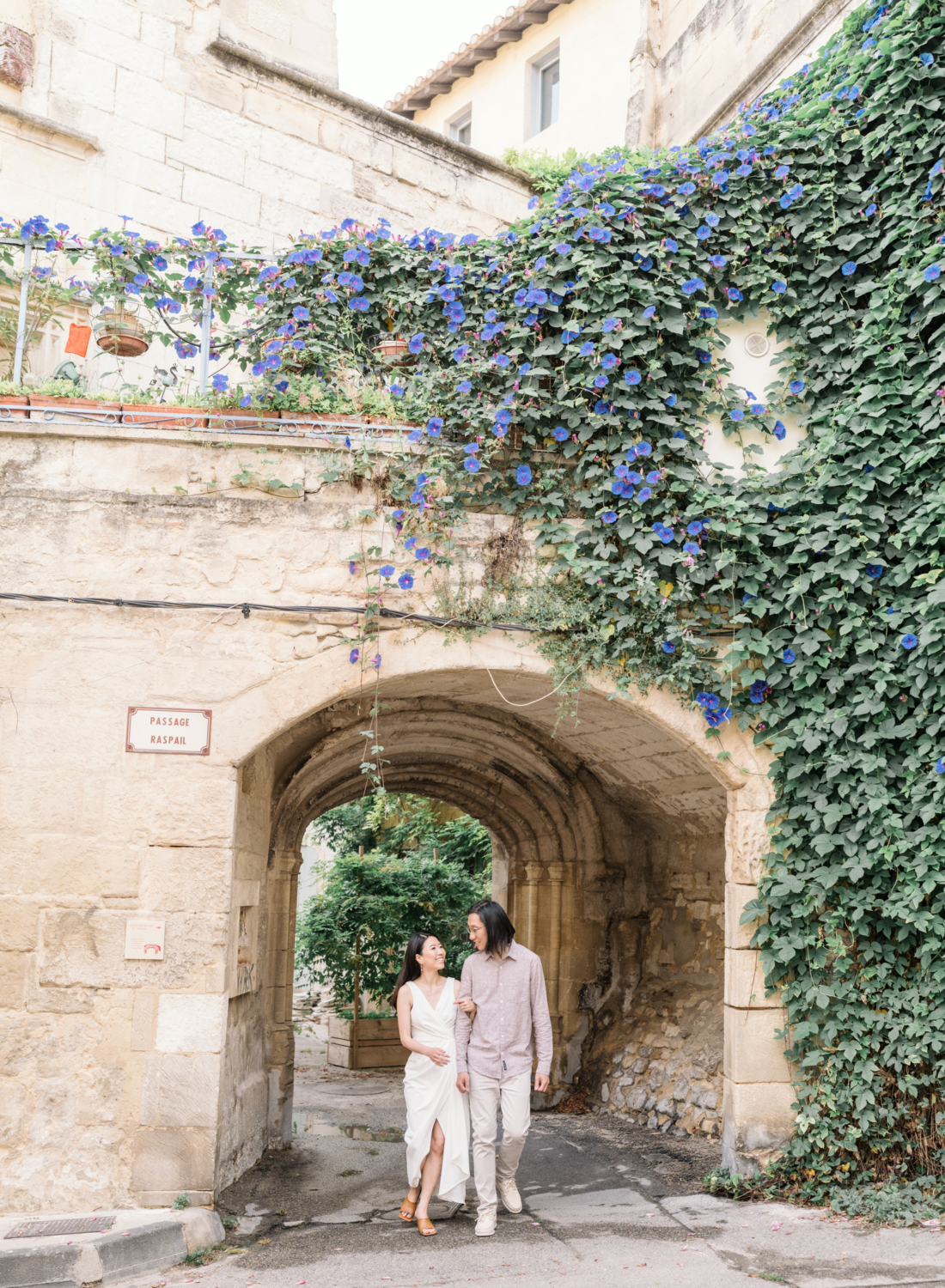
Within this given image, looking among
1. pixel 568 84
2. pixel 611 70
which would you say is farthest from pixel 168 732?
pixel 568 84

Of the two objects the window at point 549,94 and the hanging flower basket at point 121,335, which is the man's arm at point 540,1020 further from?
the window at point 549,94

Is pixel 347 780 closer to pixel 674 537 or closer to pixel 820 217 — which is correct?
pixel 674 537

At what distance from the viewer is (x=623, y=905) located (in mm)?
8250

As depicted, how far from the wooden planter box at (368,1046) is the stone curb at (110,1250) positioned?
5.84m

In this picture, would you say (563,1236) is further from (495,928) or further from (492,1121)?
(495,928)

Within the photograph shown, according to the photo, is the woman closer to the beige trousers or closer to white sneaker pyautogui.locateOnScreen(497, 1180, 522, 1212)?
the beige trousers

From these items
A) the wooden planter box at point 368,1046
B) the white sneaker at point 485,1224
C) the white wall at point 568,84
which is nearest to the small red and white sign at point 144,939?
the white sneaker at point 485,1224

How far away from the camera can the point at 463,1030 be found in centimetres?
470

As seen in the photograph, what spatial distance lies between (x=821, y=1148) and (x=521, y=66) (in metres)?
12.2

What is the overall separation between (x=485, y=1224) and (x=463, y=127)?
13155 millimetres

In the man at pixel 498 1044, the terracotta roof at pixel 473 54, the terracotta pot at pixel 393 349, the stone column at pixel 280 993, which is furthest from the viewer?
the terracotta roof at pixel 473 54

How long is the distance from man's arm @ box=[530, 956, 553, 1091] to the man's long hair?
6.4 inches

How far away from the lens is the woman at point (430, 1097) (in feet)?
14.9

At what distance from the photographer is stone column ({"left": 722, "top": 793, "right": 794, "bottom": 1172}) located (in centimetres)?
493
